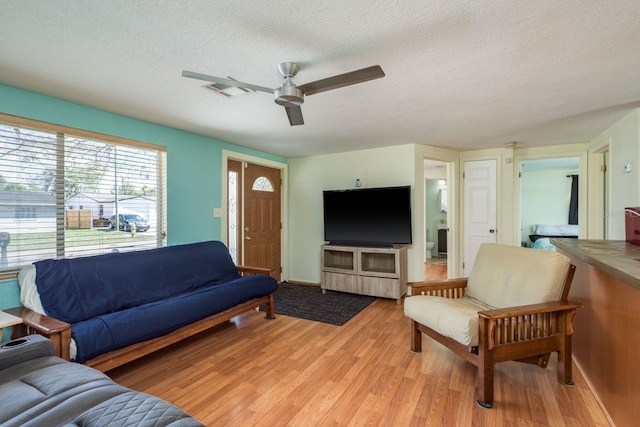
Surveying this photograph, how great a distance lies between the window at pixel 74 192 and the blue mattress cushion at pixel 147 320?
850 mm

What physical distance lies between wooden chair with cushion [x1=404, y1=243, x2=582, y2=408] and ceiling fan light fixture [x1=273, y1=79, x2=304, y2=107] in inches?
71.5

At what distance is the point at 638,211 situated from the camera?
237cm

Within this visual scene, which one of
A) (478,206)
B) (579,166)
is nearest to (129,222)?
(478,206)

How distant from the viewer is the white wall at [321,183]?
4.28 m

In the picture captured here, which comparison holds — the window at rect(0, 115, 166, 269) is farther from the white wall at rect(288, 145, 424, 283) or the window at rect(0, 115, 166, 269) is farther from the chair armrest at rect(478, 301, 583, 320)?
the chair armrest at rect(478, 301, 583, 320)

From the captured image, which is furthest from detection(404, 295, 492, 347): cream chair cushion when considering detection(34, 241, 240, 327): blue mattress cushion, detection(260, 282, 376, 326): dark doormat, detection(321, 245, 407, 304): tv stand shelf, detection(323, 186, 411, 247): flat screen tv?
detection(34, 241, 240, 327): blue mattress cushion

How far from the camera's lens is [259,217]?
4.75 m

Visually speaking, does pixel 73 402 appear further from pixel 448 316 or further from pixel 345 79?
pixel 448 316

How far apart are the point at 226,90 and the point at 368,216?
107 inches

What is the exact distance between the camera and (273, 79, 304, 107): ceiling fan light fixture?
72.4 inches

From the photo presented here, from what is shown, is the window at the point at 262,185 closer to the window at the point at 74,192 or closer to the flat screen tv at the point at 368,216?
the flat screen tv at the point at 368,216

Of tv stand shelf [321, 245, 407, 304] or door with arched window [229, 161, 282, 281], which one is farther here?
door with arched window [229, 161, 282, 281]

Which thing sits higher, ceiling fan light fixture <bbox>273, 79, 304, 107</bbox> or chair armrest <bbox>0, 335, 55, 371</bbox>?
ceiling fan light fixture <bbox>273, 79, 304, 107</bbox>

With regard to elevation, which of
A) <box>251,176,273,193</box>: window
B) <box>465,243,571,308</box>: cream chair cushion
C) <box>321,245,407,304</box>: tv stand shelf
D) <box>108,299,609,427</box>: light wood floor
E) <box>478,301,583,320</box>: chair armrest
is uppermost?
<box>251,176,273,193</box>: window
